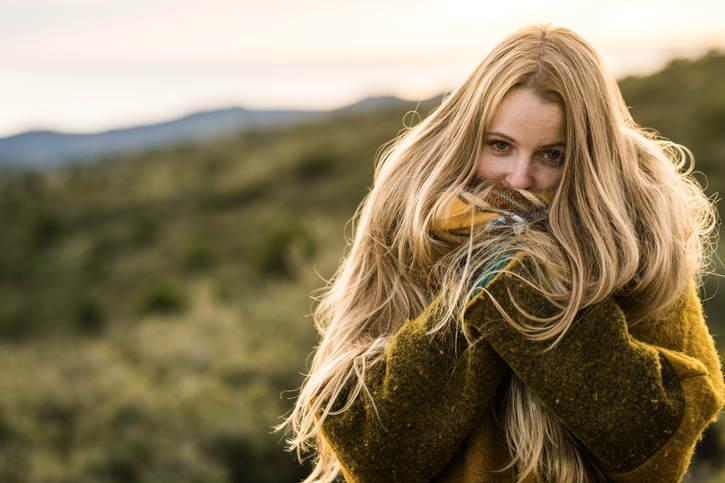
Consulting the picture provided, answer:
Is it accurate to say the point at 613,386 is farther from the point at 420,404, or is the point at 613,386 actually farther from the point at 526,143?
the point at 526,143

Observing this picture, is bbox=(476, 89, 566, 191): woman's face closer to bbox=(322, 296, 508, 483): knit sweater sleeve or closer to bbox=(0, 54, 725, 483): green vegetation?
bbox=(322, 296, 508, 483): knit sweater sleeve

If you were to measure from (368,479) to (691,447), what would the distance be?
2.71 ft

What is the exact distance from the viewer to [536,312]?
1.20m

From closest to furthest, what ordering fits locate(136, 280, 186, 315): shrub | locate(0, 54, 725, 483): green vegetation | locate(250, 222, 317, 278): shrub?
locate(0, 54, 725, 483): green vegetation → locate(136, 280, 186, 315): shrub → locate(250, 222, 317, 278): shrub

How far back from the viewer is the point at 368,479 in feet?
4.40

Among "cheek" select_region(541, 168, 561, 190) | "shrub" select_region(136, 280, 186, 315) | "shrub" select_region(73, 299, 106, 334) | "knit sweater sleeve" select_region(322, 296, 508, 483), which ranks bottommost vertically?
"shrub" select_region(73, 299, 106, 334)

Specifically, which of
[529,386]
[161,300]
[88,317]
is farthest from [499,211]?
[88,317]

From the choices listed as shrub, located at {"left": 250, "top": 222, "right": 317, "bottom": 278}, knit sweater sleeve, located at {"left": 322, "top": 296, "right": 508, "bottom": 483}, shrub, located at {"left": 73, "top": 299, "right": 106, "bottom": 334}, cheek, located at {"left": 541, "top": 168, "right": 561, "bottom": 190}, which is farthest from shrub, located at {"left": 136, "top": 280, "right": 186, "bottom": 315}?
cheek, located at {"left": 541, "top": 168, "right": 561, "bottom": 190}

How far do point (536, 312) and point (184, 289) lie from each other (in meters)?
16.2

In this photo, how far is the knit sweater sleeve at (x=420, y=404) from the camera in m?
1.25

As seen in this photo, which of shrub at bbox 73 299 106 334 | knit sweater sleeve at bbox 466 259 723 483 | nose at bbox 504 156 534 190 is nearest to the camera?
knit sweater sleeve at bbox 466 259 723 483

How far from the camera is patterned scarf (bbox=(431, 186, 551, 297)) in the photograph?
1.32 metres

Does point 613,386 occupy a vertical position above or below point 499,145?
below

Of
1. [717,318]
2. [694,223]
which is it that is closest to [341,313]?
[694,223]
